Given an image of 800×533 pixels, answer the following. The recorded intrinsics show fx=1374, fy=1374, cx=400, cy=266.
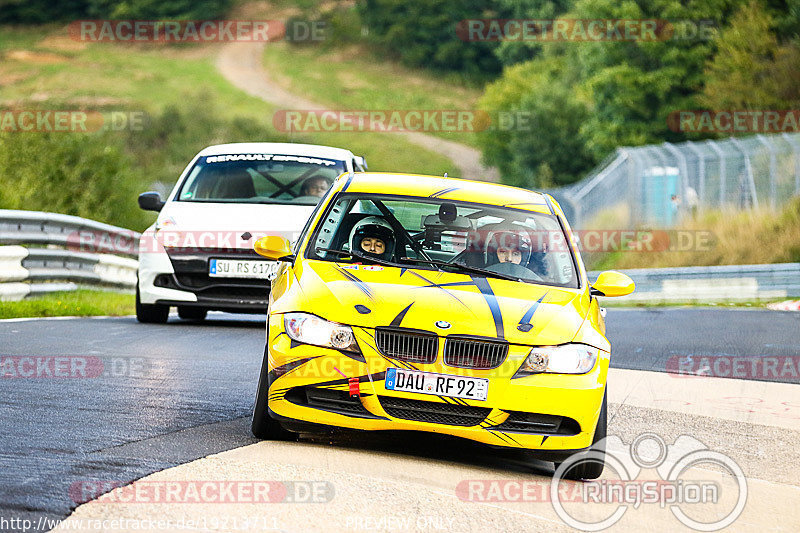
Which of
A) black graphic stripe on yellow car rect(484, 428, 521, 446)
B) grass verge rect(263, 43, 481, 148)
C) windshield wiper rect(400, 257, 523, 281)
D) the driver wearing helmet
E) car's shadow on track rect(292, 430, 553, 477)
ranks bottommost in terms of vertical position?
car's shadow on track rect(292, 430, 553, 477)

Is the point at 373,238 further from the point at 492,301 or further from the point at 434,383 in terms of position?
the point at 434,383

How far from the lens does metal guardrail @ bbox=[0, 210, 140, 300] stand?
49.9 feet

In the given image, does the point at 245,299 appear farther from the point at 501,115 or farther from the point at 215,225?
the point at 501,115

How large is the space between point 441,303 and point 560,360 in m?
0.67

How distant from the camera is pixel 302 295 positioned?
23.5ft

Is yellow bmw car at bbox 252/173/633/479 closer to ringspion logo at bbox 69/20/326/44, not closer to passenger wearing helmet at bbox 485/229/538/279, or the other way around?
passenger wearing helmet at bbox 485/229/538/279

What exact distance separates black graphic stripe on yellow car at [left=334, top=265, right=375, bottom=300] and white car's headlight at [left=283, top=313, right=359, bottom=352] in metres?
0.29

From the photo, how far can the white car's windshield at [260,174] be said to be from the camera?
14.3 metres

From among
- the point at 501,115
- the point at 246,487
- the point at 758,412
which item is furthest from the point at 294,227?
the point at 501,115

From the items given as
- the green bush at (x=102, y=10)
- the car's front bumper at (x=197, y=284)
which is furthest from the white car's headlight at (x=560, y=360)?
the green bush at (x=102, y=10)

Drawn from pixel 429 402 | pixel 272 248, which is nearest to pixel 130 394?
pixel 272 248

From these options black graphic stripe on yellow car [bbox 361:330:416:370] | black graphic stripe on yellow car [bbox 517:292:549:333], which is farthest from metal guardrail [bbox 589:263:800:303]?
black graphic stripe on yellow car [bbox 361:330:416:370]

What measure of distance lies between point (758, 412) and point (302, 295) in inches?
180

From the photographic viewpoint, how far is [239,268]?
43.6 ft
